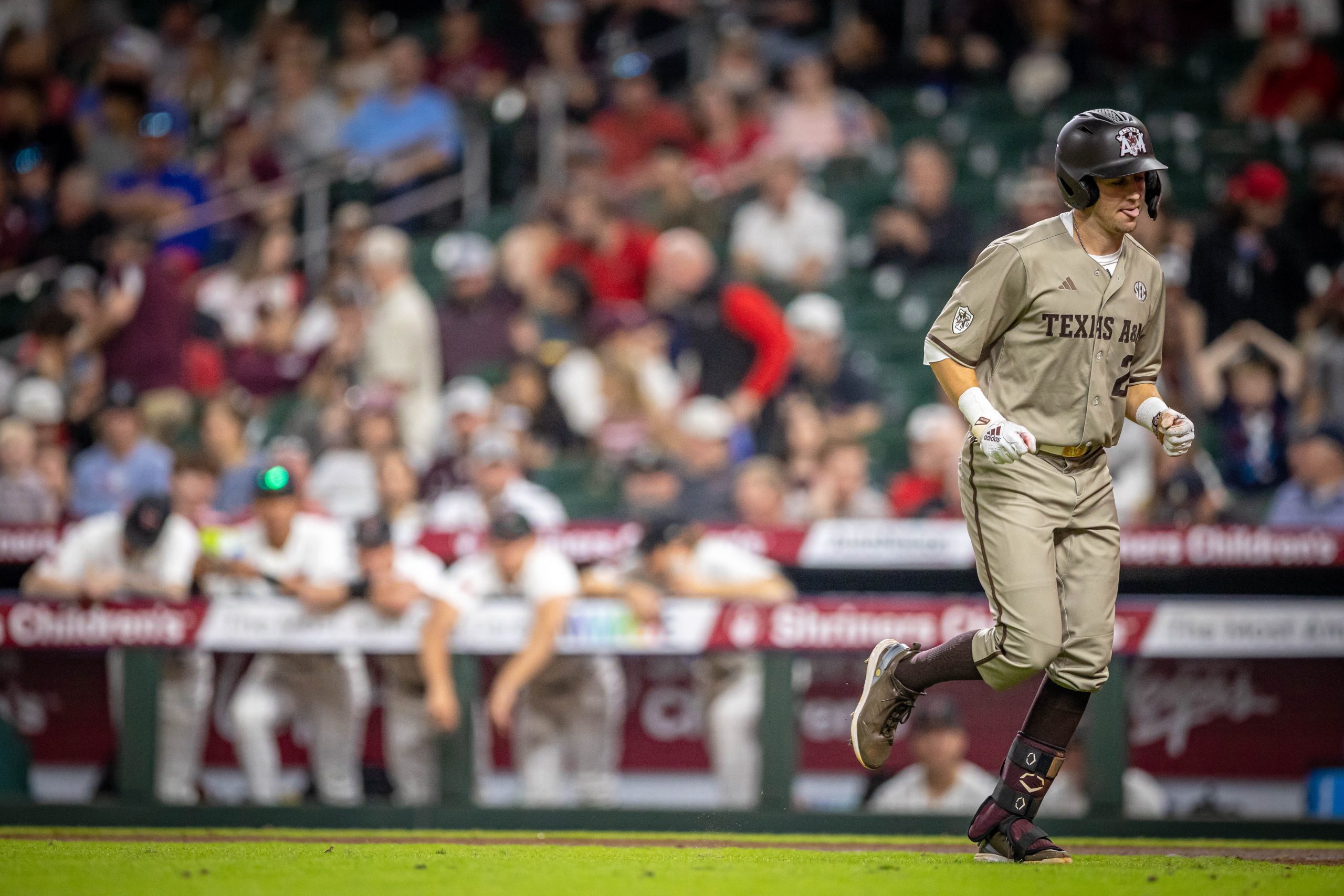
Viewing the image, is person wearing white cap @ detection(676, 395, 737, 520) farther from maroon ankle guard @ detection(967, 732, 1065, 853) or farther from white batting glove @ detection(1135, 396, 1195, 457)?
white batting glove @ detection(1135, 396, 1195, 457)

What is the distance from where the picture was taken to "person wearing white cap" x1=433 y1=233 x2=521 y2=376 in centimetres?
995

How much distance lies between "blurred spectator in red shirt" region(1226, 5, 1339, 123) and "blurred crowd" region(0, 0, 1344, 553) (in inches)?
0.9

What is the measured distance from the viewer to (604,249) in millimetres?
10188

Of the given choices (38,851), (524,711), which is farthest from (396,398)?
(38,851)

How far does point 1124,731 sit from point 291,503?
377 cm

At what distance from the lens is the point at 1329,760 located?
6.48 meters

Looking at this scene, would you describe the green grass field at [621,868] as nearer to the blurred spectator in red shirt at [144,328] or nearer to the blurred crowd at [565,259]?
the blurred crowd at [565,259]

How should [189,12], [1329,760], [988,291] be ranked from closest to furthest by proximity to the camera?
[988,291] < [1329,760] < [189,12]

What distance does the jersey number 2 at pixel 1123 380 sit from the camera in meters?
4.63

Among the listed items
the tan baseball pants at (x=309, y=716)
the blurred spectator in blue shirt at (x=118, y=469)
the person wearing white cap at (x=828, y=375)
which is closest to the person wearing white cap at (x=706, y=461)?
the person wearing white cap at (x=828, y=375)

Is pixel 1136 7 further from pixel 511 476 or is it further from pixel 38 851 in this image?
pixel 38 851

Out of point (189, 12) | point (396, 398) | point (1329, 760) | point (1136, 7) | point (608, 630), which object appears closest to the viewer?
point (1329, 760)

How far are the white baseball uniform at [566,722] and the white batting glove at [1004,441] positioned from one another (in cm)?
297

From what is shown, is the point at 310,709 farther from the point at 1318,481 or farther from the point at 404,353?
the point at 1318,481
